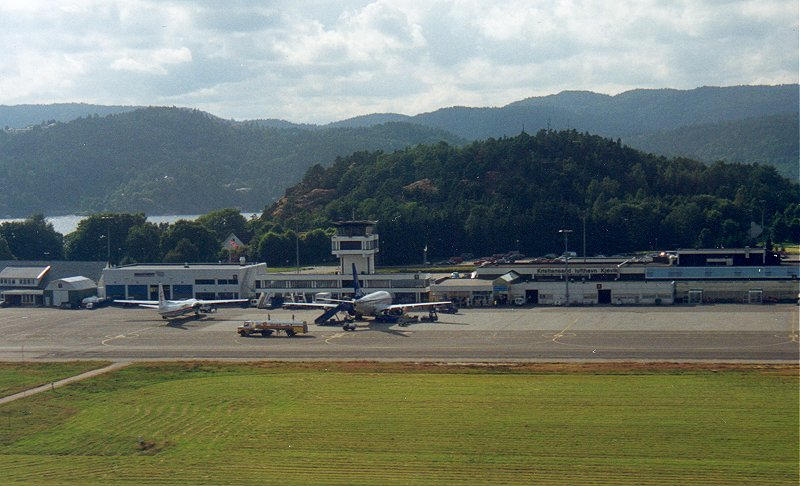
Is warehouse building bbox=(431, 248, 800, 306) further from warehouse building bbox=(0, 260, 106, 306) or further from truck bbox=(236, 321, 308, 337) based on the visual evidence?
warehouse building bbox=(0, 260, 106, 306)

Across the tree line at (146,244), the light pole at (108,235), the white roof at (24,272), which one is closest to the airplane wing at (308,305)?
the white roof at (24,272)

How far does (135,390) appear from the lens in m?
68.9

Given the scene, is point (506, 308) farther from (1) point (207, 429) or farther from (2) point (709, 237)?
(2) point (709, 237)

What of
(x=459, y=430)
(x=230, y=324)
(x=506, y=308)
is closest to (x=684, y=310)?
(x=506, y=308)

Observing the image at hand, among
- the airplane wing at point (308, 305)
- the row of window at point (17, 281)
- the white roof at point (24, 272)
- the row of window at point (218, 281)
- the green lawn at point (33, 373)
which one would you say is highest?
the white roof at point (24, 272)

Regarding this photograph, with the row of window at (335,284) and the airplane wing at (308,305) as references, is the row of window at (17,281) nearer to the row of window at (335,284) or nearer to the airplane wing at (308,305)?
the row of window at (335,284)

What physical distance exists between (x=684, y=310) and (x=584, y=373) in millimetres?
40010

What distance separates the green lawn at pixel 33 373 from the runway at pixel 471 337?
15.0 ft

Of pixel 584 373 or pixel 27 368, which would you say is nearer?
pixel 584 373

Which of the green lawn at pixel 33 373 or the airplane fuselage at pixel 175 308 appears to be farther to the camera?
the airplane fuselage at pixel 175 308

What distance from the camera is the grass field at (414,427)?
159 ft

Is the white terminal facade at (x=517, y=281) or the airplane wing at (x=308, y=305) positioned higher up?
the white terminal facade at (x=517, y=281)

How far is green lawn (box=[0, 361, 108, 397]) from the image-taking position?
71.4 m

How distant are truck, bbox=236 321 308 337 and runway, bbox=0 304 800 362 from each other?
141 cm
